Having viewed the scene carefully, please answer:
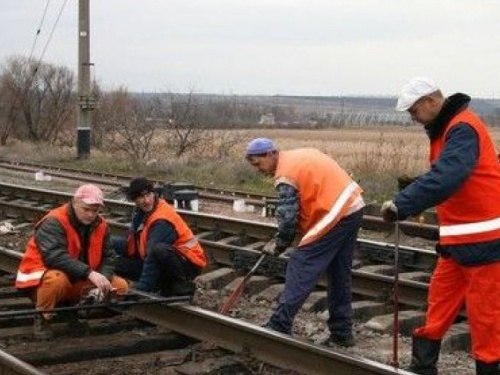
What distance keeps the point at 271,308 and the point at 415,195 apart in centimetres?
352

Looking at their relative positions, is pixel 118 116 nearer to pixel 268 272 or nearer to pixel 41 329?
pixel 268 272

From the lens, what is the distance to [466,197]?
5.62 m

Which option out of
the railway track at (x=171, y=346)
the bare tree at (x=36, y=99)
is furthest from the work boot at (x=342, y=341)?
the bare tree at (x=36, y=99)

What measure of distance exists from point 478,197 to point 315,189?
1.67 meters

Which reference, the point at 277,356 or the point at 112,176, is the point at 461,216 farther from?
the point at 112,176

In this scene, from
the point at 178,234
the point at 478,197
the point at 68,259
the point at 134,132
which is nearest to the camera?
the point at 478,197

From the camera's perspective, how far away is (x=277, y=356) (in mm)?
6258

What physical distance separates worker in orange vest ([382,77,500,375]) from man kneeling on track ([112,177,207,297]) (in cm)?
257

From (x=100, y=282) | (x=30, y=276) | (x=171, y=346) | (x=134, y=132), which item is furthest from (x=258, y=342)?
(x=134, y=132)

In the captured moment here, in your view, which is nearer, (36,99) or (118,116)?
(118,116)

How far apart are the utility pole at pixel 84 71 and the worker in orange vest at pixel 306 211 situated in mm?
22228

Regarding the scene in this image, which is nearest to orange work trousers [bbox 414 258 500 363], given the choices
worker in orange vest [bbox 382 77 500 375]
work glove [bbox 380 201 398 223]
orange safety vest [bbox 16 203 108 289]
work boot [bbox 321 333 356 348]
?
worker in orange vest [bbox 382 77 500 375]

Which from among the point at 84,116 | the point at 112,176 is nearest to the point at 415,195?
the point at 112,176

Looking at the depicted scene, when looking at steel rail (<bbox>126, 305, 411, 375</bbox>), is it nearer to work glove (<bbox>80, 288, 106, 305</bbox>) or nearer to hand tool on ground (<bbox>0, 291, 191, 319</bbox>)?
hand tool on ground (<bbox>0, 291, 191, 319</bbox>)
